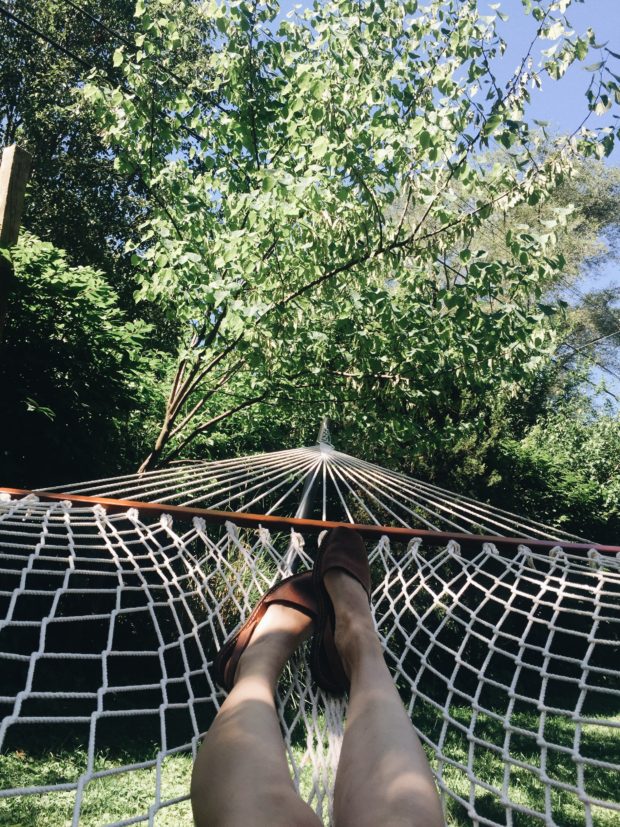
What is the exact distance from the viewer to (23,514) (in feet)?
5.34

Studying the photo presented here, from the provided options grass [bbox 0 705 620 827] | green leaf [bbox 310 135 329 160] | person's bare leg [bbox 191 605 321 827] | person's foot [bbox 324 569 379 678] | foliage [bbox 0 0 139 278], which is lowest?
grass [bbox 0 705 620 827]

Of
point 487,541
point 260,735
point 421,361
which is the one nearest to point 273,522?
point 487,541

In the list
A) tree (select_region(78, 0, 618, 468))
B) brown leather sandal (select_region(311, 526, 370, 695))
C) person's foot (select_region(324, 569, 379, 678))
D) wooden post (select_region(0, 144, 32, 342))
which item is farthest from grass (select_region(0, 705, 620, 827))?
wooden post (select_region(0, 144, 32, 342))

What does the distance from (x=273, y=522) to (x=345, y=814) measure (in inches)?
36.7

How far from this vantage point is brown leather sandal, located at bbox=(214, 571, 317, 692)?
1.44 meters

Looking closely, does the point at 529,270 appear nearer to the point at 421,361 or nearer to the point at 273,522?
the point at 421,361

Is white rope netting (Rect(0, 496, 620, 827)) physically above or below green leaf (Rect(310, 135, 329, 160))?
below

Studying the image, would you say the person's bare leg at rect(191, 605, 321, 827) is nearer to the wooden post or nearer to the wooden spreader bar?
the wooden spreader bar

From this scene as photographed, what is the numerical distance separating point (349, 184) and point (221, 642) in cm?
218

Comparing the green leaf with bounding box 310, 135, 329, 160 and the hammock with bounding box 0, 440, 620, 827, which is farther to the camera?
the green leaf with bounding box 310, 135, 329, 160

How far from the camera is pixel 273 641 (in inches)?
55.9

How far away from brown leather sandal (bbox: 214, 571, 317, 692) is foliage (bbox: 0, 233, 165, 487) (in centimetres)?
165

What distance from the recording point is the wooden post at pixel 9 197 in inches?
87.0

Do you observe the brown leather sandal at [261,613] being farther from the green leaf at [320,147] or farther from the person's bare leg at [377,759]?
the green leaf at [320,147]
